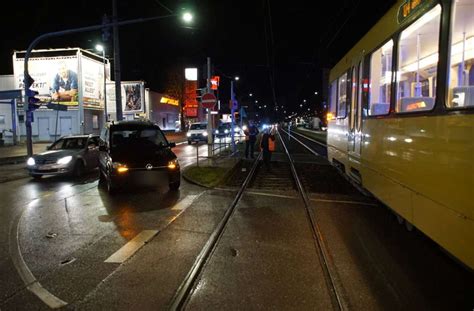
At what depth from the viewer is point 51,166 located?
47.6ft

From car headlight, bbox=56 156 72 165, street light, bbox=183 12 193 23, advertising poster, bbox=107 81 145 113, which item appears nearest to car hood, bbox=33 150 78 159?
car headlight, bbox=56 156 72 165

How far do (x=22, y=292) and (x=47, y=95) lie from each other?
39.4 metres

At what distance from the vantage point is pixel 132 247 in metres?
6.53

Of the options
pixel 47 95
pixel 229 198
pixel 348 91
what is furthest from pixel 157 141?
pixel 47 95

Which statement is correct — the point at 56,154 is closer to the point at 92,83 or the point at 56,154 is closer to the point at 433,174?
the point at 433,174

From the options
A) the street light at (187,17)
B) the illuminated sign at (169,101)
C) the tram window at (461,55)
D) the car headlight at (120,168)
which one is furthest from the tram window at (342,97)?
the illuminated sign at (169,101)

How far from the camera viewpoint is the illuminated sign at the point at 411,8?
16.5ft

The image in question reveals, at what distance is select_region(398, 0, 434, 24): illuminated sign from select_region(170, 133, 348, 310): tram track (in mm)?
3262

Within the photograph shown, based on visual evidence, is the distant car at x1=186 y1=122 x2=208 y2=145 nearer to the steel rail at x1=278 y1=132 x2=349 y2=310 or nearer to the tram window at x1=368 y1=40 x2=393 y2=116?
the steel rail at x1=278 y1=132 x2=349 y2=310

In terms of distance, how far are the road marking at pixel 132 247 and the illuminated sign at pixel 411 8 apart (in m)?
4.86

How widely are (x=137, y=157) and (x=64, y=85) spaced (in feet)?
108

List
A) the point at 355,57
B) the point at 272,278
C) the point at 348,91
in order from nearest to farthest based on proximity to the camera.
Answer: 1. the point at 272,278
2. the point at 355,57
3. the point at 348,91

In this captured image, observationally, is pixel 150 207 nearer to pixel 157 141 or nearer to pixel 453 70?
pixel 157 141

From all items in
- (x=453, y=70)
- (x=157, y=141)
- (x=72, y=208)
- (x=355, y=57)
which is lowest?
(x=72, y=208)
